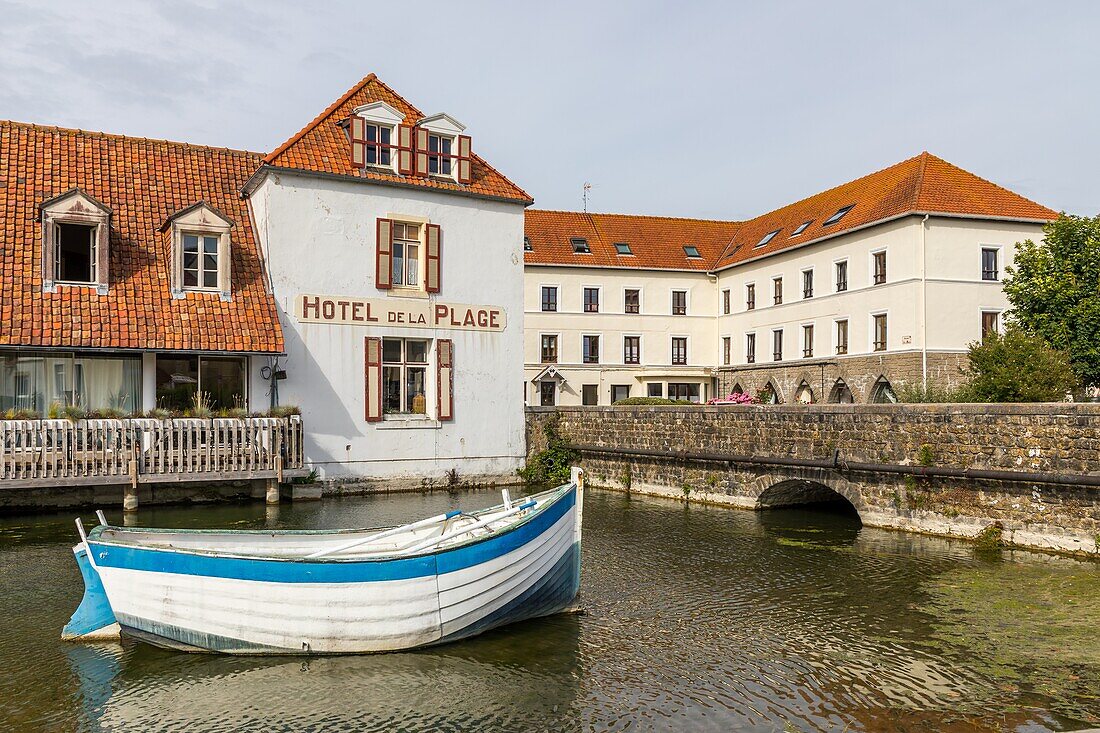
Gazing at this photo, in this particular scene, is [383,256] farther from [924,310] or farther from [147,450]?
[924,310]

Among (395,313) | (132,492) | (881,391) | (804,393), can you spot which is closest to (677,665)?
(132,492)

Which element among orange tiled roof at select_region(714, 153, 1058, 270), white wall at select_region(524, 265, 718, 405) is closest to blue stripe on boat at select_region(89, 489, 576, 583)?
orange tiled roof at select_region(714, 153, 1058, 270)

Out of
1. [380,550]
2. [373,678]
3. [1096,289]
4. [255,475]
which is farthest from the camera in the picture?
[1096,289]

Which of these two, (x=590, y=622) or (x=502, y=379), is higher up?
(x=502, y=379)

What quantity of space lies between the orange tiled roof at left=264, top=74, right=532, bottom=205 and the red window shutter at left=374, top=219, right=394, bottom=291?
116 centimetres

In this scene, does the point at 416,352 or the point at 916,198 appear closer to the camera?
the point at 416,352

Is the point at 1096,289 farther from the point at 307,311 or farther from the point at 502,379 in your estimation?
the point at 307,311

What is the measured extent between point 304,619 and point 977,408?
11.5 metres

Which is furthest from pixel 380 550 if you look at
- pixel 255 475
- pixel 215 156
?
pixel 215 156

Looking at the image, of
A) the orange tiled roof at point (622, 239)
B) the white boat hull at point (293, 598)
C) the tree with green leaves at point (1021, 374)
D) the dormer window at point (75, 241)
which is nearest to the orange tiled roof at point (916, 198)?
the orange tiled roof at point (622, 239)

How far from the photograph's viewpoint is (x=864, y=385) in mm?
38656

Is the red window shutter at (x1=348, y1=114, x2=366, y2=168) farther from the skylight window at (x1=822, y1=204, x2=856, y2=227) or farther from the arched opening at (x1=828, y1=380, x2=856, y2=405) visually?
the skylight window at (x1=822, y1=204, x2=856, y2=227)

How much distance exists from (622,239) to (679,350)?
23.7 ft

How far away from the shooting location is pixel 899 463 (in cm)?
1598
